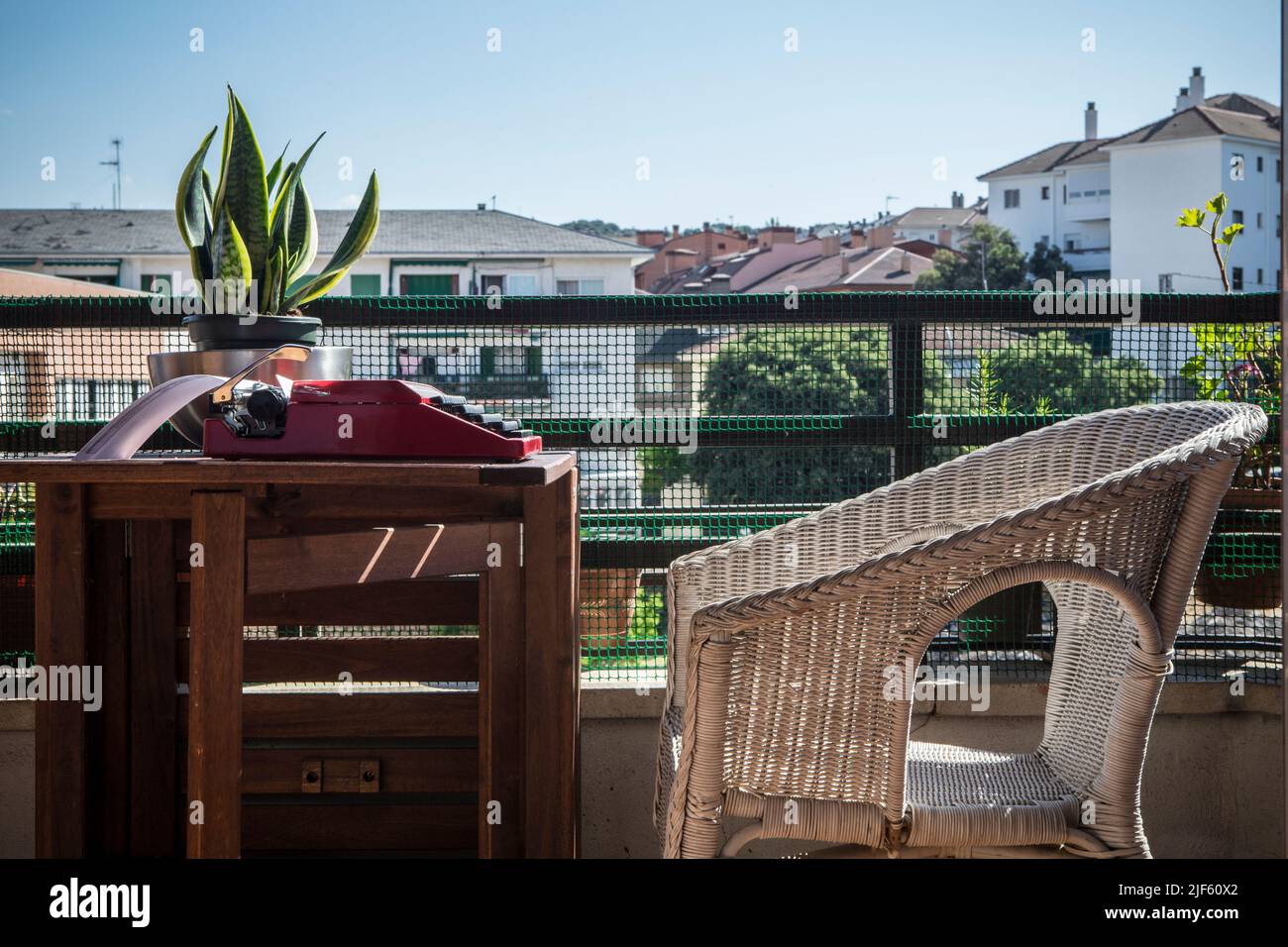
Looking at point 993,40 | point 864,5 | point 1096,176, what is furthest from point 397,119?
point 1096,176

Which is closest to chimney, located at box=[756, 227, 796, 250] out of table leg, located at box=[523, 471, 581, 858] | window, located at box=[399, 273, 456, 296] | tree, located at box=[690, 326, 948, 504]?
window, located at box=[399, 273, 456, 296]

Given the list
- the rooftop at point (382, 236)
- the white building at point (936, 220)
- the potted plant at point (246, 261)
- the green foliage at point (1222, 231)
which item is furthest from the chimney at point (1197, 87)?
the potted plant at point (246, 261)

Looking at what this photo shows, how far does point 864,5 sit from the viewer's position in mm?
45562

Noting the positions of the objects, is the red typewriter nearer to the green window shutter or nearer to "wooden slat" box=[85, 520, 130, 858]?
"wooden slat" box=[85, 520, 130, 858]

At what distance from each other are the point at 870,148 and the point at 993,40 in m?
7.64

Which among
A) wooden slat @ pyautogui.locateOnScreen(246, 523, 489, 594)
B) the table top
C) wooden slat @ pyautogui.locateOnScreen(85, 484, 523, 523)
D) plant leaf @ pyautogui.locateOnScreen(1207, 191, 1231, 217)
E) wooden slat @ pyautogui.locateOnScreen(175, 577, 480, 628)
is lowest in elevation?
wooden slat @ pyautogui.locateOnScreen(175, 577, 480, 628)

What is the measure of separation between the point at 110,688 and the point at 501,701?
0.65 meters

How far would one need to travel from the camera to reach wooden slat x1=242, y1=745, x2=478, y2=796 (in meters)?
1.87

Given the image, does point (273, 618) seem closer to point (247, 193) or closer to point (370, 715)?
point (370, 715)

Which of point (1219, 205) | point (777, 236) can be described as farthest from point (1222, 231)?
point (777, 236)

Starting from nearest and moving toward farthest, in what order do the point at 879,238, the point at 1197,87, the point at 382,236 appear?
the point at 382,236 → the point at 879,238 → the point at 1197,87

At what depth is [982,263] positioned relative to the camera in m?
46.5

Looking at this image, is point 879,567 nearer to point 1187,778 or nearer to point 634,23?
point 1187,778

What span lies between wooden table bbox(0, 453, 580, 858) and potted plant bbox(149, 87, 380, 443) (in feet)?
0.69
